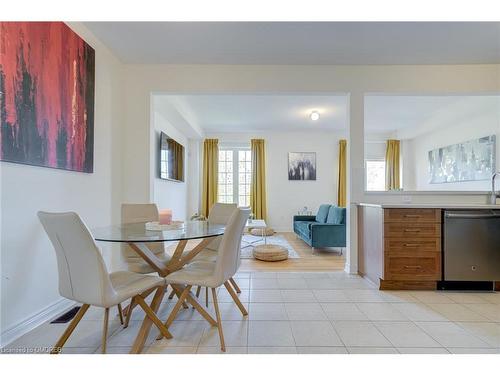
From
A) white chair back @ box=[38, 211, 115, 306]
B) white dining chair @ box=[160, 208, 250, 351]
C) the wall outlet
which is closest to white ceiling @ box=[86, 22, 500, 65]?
the wall outlet

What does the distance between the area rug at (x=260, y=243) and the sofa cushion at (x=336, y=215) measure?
36.6 inches

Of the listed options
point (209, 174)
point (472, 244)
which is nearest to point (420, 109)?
point (472, 244)

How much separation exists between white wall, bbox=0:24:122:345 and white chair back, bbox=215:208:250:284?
4.65ft

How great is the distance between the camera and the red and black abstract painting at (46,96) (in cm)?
168

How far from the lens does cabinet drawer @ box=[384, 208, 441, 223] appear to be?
104 inches

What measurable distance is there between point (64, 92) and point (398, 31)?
3.16 metres

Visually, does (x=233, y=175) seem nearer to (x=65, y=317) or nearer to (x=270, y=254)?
(x=270, y=254)

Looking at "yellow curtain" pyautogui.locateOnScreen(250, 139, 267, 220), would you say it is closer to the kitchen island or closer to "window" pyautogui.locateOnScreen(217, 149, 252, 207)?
"window" pyautogui.locateOnScreen(217, 149, 252, 207)

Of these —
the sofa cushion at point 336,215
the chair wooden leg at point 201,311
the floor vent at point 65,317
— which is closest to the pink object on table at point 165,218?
the chair wooden leg at point 201,311

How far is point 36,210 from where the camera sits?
1.93m

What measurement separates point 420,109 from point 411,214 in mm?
3493

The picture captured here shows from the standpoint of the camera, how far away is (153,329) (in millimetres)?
1923

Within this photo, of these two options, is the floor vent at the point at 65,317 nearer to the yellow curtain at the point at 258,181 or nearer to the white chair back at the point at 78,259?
the white chair back at the point at 78,259

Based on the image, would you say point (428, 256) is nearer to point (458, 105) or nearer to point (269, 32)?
point (269, 32)
